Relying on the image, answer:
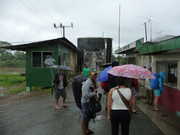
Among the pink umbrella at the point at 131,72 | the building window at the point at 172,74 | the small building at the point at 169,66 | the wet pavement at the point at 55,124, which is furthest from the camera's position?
the building window at the point at 172,74

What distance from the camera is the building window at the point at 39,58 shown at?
1548 centimetres

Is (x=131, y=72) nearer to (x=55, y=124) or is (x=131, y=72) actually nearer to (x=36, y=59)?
(x=55, y=124)

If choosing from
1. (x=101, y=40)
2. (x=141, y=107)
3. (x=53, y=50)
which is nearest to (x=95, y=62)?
(x=101, y=40)

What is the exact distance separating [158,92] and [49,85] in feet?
29.4

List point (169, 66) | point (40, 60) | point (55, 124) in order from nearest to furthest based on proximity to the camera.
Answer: point (55, 124)
point (169, 66)
point (40, 60)

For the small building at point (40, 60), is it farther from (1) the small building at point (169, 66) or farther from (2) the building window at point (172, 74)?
(2) the building window at point (172, 74)

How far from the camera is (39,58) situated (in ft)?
51.2

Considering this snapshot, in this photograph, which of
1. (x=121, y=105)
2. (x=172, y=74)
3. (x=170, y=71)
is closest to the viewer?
(x=121, y=105)

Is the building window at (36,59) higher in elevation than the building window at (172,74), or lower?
higher

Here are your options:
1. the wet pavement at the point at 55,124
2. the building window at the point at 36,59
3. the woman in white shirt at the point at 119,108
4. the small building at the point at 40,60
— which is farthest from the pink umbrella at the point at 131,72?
the building window at the point at 36,59

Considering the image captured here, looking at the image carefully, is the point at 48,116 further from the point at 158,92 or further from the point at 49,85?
the point at 49,85

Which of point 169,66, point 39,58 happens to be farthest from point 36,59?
point 169,66

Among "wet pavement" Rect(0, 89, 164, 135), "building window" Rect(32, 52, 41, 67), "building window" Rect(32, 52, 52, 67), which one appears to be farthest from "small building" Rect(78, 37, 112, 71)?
"wet pavement" Rect(0, 89, 164, 135)

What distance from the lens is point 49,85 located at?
15.5m
